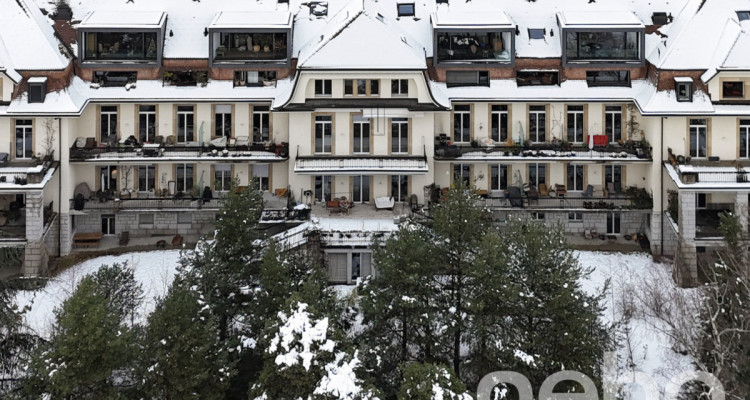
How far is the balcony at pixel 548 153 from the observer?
191 feet

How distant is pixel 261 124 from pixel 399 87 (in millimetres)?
9479

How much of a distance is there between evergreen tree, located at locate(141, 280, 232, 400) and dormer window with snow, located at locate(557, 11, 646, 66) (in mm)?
31917

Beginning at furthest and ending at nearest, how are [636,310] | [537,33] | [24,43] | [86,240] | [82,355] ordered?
[537,33], [86,240], [24,43], [636,310], [82,355]

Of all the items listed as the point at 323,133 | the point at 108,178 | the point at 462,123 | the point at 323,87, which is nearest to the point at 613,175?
the point at 462,123

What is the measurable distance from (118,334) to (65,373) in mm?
2874

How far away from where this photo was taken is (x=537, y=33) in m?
61.7

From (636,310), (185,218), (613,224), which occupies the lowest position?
(636,310)

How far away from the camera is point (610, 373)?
43.0 metres

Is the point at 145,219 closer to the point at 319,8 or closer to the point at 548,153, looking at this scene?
the point at 319,8

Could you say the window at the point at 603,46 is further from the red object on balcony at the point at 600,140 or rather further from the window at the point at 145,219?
the window at the point at 145,219

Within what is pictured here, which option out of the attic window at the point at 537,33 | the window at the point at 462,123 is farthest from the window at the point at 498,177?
the attic window at the point at 537,33

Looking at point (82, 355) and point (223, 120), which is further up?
point (223, 120)

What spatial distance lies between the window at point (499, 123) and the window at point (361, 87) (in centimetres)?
792

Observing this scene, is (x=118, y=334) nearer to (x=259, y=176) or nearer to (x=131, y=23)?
(x=259, y=176)
